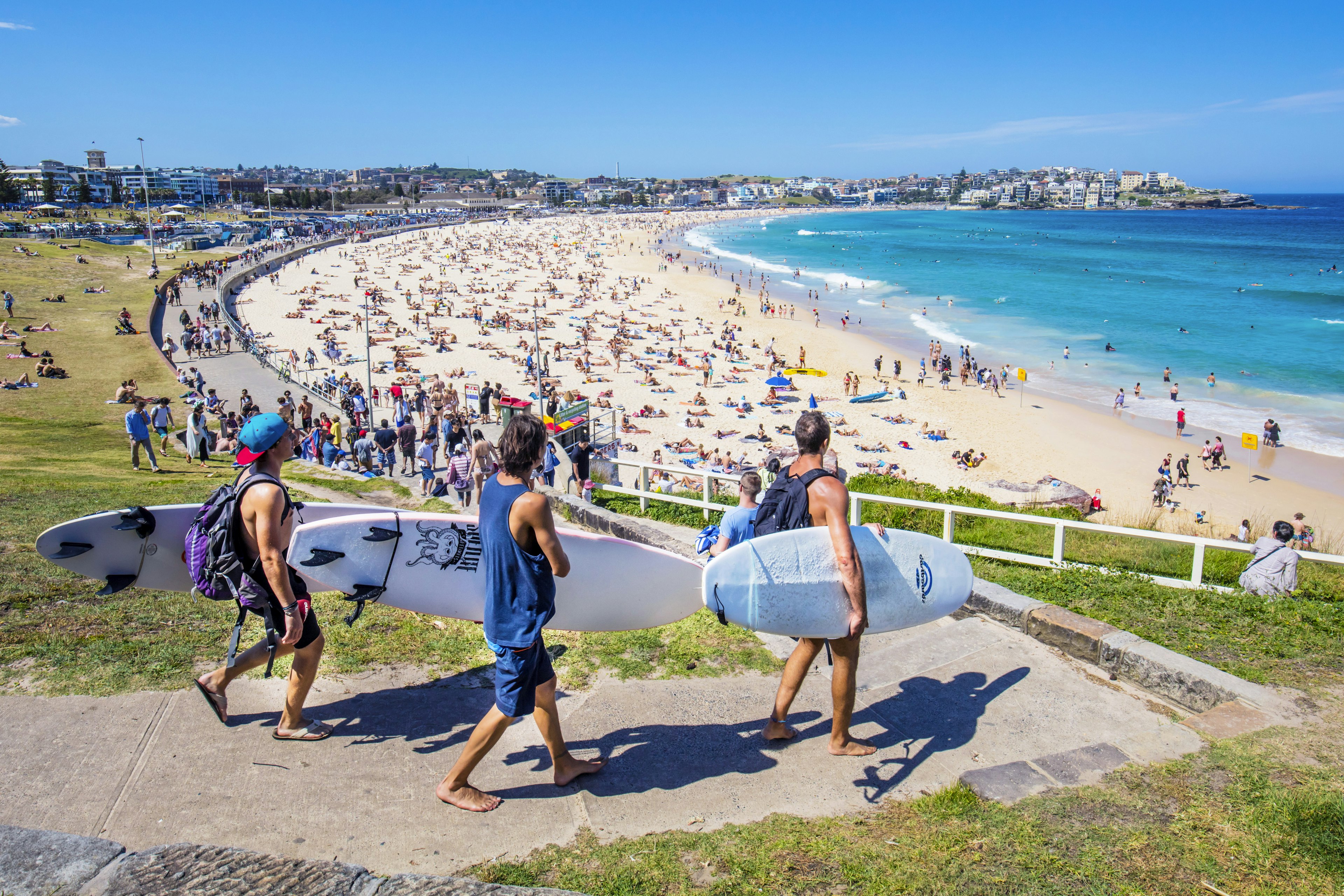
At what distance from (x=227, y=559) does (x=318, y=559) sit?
19.8 inches

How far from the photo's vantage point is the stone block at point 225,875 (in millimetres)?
2424

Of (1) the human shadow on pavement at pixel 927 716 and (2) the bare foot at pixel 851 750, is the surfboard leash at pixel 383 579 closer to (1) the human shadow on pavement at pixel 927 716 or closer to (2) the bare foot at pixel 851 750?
(2) the bare foot at pixel 851 750

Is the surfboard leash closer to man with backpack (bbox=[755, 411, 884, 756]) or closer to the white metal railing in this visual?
man with backpack (bbox=[755, 411, 884, 756])

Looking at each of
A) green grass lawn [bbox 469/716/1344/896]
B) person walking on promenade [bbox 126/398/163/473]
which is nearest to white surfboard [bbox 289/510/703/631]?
green grass lawn [bbox 469/716/1344/896]

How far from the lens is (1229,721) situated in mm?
3908

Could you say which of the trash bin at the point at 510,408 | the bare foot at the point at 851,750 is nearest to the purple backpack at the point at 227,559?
the bare foot at the point at 851,750

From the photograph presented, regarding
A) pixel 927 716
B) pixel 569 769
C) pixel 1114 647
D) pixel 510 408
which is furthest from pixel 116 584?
pixel 510 408

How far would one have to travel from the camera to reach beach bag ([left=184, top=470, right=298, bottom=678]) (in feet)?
11.8

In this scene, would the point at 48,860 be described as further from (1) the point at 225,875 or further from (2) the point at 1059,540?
(2) the point at 1059,540

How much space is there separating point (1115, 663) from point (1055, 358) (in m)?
34.4

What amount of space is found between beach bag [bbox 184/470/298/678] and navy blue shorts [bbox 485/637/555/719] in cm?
113

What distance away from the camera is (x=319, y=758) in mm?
3664

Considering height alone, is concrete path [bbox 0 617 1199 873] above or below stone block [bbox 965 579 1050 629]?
below

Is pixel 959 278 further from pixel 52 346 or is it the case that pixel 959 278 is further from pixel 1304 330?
pixel 52 346
